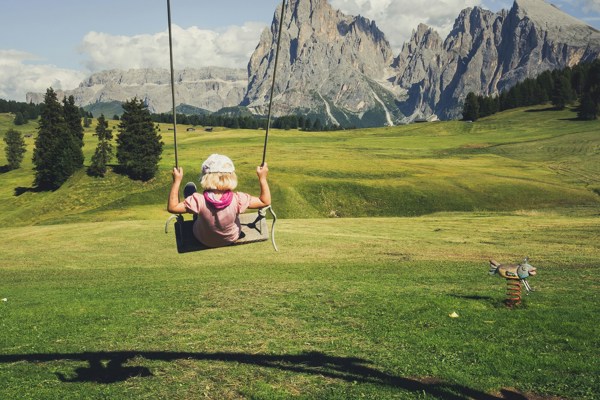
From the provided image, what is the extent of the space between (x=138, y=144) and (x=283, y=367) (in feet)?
270

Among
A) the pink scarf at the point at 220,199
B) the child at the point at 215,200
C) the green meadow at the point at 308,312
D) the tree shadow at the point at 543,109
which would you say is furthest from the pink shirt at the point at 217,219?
the tree shadow at the point at 543,109

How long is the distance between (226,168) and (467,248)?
33889mm

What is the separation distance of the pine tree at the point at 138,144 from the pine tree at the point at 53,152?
473 inches

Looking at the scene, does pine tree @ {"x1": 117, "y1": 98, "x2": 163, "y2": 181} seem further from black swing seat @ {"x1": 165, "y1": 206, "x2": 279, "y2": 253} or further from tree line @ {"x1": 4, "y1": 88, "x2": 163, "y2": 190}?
black swing seat @ {"x1": 165, "y1": 206, "x2": 279, "y2": 253}

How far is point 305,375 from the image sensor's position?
1488 centimetres

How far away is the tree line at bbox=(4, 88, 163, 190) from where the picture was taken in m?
89.9

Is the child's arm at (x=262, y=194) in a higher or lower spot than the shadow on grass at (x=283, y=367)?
higher

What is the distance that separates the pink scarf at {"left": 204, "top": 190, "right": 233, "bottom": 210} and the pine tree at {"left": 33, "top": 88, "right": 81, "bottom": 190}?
93.5 metres

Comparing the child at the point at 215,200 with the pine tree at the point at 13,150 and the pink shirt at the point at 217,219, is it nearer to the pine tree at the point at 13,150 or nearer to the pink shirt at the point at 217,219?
the pink shirt at the point at 217,219

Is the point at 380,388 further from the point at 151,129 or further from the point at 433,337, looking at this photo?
the point at 151,129

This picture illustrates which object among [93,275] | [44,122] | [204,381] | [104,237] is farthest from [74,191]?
[204,381]

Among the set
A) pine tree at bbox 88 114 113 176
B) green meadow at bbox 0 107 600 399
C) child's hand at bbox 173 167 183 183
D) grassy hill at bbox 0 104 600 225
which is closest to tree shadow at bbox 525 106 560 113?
grassy hill at bbox 0 104 600 225

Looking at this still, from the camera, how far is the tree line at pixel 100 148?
3538 inches

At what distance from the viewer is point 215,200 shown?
11.4 m
